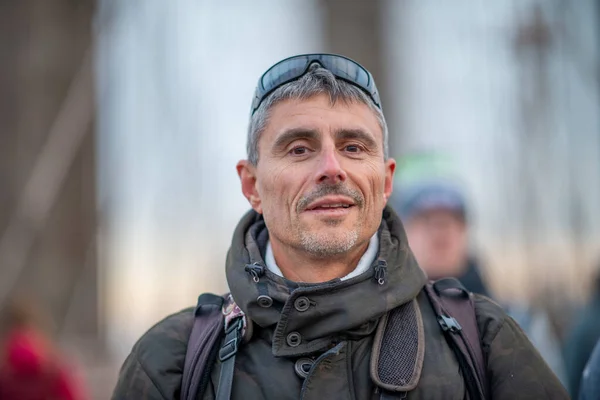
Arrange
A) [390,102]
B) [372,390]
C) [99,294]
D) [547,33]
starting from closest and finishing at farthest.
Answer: [372,390], [99,294], [390,102], [547,33]

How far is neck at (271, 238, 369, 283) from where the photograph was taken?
1893mm

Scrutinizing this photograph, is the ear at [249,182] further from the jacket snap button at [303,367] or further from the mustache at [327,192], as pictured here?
the jacket snap button at [303,367]

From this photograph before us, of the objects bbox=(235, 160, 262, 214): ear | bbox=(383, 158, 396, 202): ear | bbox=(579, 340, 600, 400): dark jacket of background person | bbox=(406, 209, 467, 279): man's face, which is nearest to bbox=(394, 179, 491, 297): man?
bbox=(406, 209, 467, 279): man's face

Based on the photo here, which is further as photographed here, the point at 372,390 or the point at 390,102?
the point at 390,102

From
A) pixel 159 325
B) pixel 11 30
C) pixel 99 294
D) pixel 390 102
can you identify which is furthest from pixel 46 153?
pixel 159 325

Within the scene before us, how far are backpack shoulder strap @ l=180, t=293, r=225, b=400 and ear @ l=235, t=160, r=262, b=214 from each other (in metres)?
0.28

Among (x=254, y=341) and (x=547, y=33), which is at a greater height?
(x=547, y=33)

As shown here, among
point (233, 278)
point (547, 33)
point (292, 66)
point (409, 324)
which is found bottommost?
point (409, 324)

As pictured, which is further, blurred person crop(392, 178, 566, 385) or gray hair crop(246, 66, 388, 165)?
blurred person crop(392, 178, 566, 385)

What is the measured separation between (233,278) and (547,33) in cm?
1527

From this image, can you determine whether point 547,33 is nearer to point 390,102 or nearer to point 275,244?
point 390,102

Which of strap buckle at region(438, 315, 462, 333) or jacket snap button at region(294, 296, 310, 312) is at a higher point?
jacket snap button at region(294, 296, 310, 312)

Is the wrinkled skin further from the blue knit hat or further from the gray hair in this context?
the blue knit hat

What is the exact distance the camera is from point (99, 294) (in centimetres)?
1004
